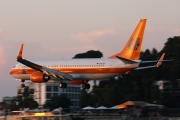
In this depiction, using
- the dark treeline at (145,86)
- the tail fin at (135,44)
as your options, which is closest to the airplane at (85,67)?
the tail fin at (135,44)

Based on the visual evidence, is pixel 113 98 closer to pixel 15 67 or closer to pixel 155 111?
pixel 155 111

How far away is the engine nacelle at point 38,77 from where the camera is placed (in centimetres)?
10331

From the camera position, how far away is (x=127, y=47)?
4026 inches

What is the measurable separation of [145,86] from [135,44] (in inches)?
2740

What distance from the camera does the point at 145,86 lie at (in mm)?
170250

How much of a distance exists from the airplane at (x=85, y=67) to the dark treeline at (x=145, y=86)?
2362 inches

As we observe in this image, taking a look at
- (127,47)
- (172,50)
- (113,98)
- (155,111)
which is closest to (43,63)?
(127,47)

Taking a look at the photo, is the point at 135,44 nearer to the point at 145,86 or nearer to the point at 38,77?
the point at 38,77

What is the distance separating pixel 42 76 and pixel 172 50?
79.3 metres

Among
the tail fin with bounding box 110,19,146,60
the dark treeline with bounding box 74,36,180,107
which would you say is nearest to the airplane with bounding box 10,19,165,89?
the tail fin with bounding box 110,19,146,60

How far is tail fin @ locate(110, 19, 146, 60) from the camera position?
10131 centimetres

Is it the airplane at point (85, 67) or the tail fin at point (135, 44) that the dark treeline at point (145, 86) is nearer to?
the airplane at point (85, 67)

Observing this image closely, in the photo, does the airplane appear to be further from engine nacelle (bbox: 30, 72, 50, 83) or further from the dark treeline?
the dark treeline

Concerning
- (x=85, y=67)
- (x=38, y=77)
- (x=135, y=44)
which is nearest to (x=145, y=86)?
(x=85, y=67)
